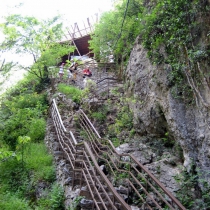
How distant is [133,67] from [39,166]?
469 cm

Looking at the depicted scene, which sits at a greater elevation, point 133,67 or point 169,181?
point 133,67

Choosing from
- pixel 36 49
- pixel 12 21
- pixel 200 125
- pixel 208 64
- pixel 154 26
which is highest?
pixel 12 21

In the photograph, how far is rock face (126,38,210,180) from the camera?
502cm

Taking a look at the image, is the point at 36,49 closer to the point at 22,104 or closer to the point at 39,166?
the point at 22,104

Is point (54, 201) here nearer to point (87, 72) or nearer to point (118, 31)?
point (118, 31)

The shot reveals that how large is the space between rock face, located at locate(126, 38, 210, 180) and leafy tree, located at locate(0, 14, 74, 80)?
22.6ft

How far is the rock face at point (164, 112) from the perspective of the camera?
5025 millimetres

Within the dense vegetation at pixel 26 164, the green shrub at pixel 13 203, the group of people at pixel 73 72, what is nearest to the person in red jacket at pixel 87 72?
the group of people at pixel 73 72

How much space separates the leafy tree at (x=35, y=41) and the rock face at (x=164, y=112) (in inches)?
271

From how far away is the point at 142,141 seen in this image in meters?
6.94

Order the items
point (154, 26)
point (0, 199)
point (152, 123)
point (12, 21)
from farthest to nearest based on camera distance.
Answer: point (12, 21) → point (154, 26) → point (152, 123) → point (0, 199)

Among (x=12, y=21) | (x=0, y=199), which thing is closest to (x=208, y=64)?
(x=0, y=199)

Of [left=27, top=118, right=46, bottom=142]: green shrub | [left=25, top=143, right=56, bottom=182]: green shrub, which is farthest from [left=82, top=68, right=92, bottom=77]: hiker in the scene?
[left=25, top=143, right=56, bottom=182]: green shrub

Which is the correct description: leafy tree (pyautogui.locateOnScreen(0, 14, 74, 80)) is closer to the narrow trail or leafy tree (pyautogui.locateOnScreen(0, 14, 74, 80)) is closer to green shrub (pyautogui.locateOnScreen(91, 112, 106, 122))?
green shrub (pyautogui.locateOnScreen(91, 112, 106, 122))
